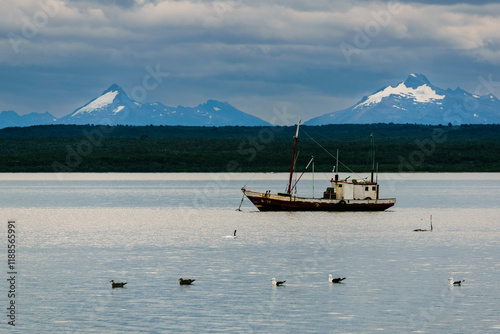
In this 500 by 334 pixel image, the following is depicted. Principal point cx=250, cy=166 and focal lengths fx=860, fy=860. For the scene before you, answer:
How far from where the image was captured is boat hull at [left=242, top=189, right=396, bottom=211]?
313 feet

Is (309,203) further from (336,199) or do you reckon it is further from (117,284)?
(117,284)

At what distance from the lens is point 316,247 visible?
63938 millimetres

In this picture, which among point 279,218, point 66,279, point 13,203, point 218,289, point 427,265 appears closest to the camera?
point 218,289

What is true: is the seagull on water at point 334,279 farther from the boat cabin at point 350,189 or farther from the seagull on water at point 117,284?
the boat cabin at point 350,189

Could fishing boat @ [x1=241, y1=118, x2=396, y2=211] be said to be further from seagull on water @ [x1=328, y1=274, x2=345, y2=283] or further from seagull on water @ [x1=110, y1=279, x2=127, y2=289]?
seagull on water @ [x1=110, y1=279, x2=127, y2=289]

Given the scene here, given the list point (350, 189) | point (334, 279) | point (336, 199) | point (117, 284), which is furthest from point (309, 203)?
point (117, 284)

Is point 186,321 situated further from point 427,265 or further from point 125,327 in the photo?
point 427,265

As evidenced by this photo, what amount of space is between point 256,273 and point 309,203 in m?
46.7

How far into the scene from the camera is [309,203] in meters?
95.8

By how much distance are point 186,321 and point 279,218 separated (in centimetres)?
5432

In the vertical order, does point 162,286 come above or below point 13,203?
below

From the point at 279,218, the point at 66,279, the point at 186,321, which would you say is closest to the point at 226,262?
the point at 66,279

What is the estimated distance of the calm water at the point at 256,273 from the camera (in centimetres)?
3678

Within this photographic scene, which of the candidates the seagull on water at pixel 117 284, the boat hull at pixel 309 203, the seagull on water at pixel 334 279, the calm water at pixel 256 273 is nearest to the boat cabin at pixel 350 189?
the boat hull at pixel 309 203
